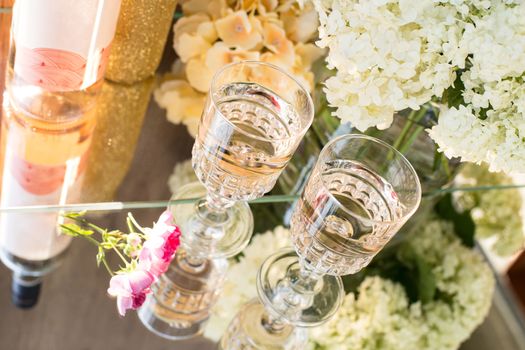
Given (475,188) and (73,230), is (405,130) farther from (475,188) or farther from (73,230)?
(73,230)

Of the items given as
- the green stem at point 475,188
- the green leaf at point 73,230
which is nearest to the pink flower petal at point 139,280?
the green leaf at point 73,230

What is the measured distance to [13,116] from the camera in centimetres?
79

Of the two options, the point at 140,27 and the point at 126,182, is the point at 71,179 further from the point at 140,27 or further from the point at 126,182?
the point at 140,27

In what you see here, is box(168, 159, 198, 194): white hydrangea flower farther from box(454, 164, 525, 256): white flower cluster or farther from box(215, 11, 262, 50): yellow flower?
box(454, 164, 525, 256): white flower cluster

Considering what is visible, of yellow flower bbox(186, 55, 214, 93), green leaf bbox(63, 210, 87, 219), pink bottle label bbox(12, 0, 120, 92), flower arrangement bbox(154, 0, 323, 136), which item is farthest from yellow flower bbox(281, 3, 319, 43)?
green leaf bbox(63, 210, 87, 219)

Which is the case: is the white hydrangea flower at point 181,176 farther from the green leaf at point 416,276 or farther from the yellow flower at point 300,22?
the green leaf at point 416,276

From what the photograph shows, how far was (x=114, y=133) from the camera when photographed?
33.4 inches

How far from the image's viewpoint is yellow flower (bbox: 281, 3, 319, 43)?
84 cm

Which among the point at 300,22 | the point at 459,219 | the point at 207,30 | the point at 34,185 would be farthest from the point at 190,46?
the point at 459,219

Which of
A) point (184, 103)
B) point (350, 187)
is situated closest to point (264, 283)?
point (350, 187)

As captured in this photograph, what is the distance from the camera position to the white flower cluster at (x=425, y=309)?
30.5 inches

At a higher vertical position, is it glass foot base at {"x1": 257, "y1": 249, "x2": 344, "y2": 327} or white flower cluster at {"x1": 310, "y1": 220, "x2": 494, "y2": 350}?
glass foot base at {"x1": 257, "y1": 249, "x2": 344, "y2": 327}

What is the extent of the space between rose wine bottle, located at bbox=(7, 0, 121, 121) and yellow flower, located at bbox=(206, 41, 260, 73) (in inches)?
4.6

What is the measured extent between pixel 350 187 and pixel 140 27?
0.97 ft
